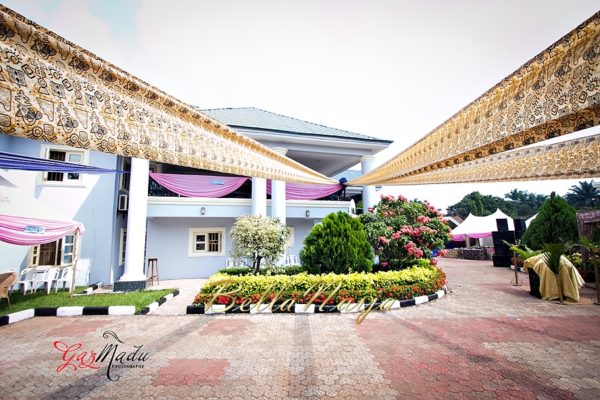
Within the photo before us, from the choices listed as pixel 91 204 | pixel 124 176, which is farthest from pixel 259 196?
pixel 91 204

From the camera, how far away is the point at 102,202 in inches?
395

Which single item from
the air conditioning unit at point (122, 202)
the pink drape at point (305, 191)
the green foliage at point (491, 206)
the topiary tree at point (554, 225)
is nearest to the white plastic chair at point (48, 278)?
the air conditioning unit at point (122, 202)

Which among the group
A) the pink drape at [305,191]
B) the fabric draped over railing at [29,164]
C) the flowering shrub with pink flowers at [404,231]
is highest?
the pink drape at [305,191]

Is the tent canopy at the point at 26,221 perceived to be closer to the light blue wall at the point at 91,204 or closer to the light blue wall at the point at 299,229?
the light blue wall at the point at 91,204

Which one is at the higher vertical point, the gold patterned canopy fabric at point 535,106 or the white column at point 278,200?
the white column at point 278,200

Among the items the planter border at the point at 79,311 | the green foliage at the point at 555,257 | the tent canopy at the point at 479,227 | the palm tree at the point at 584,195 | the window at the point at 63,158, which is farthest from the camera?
the palm tree at the point at 584,195

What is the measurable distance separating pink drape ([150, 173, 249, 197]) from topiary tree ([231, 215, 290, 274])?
2.81 meters

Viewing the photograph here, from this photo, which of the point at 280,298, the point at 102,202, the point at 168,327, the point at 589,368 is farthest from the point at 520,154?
the point at 102,202

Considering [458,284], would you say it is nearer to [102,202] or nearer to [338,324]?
[338,324]

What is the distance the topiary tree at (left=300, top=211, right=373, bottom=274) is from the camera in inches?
305

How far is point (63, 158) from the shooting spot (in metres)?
9.61

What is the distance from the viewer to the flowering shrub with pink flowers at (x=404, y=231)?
860cm

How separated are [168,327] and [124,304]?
2.47 metres

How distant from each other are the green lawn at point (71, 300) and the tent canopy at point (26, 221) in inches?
65.5
